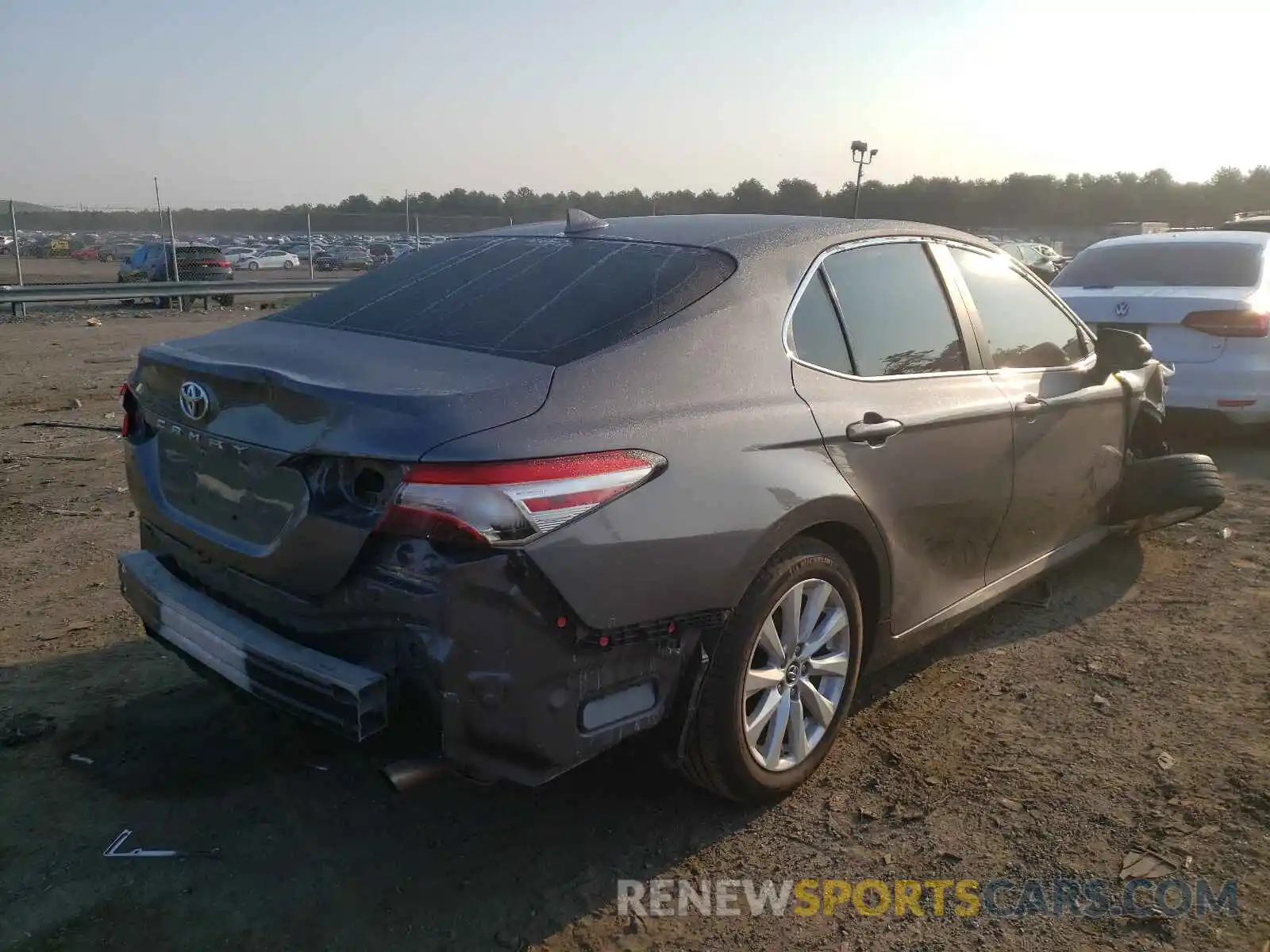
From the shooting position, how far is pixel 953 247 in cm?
390

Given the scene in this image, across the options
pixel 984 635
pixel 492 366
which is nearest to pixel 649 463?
pixel 492 366

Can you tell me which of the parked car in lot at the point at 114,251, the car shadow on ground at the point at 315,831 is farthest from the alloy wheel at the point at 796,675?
the parked car in lot at the point at 114,251

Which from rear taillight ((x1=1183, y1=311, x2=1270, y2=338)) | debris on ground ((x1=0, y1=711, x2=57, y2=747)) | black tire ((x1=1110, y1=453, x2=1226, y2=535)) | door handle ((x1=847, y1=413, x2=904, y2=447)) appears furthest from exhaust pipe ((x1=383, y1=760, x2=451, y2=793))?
rear taillight ((x1=1183, y1=311, x2=1270, y2=338))

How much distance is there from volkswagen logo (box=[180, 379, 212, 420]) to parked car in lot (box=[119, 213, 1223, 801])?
0.05 ft

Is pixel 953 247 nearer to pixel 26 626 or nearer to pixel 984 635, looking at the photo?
pixel 984 635

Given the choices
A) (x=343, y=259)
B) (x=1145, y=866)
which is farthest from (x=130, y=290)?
(x=1145, y=866)

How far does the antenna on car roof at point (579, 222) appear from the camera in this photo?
361cm

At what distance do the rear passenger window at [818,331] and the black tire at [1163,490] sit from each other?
2356 millimetres

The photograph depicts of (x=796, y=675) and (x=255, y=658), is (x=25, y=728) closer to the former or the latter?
(x=255, y=658)

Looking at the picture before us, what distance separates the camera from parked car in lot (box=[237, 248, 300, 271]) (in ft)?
133

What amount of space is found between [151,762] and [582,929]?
5.03ft

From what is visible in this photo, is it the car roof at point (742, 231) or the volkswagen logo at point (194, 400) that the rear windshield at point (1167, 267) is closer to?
the car roof at point (742, 231)

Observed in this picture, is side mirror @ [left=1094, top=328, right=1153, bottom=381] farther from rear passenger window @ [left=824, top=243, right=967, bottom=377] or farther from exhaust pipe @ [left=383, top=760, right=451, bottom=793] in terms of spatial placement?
exhaust pipe @ [left=383, top=760, right=451, bottom=793]

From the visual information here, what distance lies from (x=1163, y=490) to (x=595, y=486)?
3.56m
